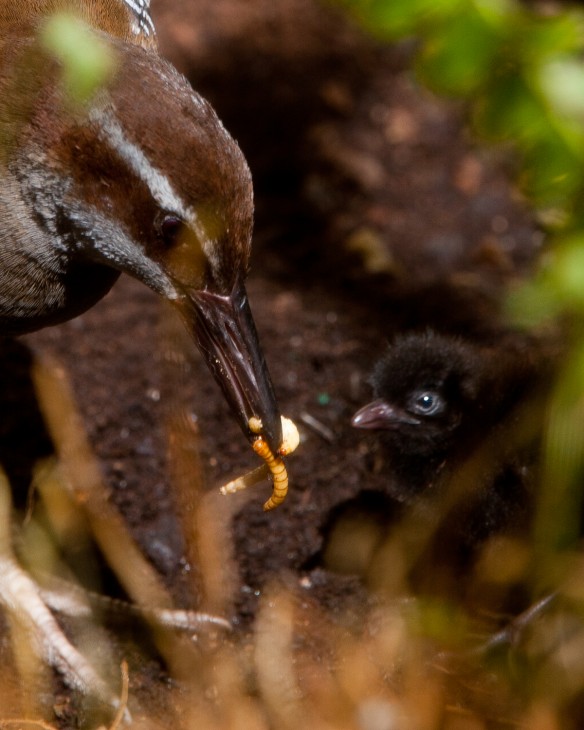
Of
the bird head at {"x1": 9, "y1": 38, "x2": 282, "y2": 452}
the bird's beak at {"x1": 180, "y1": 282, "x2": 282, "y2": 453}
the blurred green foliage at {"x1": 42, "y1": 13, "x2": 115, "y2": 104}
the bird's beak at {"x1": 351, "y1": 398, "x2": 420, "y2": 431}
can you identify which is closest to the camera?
the blurred green foliage at {"x1": 42, "y1": 13, "x2": 115, "y2": 104}

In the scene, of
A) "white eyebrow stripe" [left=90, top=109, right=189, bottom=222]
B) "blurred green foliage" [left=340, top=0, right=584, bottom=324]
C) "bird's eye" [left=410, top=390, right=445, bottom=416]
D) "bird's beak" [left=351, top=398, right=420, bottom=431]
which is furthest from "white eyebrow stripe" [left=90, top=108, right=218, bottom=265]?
"bird's eye" [left=410, top=390, right=445, bottom=416]

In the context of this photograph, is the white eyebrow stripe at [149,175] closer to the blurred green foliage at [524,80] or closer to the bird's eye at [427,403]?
the blurred green foliage at [524,80]

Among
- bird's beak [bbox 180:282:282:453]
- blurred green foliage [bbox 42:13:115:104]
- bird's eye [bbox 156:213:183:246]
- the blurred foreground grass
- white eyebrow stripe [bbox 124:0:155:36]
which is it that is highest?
blurred green foliage [bbox 42:13:115:104]

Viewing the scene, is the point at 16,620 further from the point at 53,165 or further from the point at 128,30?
the point at 128,30

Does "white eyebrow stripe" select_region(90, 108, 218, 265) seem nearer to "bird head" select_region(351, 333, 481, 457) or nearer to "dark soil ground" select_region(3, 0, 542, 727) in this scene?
"dark soil ground" select_region(3, 0, 542, 727)

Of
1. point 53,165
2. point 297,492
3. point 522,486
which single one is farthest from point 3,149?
point 522,486

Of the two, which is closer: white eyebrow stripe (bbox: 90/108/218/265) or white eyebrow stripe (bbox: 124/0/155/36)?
white eyebrow stripe (bbox: 90/108/218/265)
